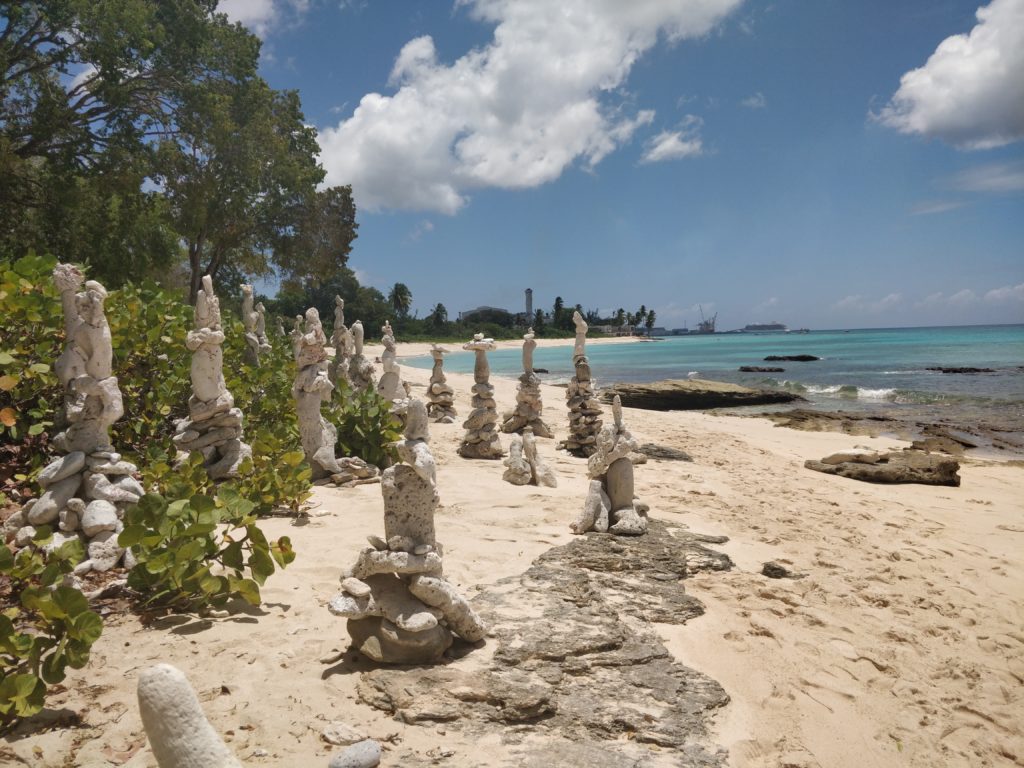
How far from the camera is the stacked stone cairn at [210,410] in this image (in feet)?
21.0

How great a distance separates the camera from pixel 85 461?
488cm

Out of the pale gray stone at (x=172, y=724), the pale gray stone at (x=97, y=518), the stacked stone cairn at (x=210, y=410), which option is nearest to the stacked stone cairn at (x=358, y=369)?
the stacked stone cairn at (x=210, y=410)

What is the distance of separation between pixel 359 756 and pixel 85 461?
367 centimetres

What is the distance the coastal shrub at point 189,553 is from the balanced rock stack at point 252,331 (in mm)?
8632

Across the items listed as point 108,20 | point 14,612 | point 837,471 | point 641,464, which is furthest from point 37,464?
point 108,20

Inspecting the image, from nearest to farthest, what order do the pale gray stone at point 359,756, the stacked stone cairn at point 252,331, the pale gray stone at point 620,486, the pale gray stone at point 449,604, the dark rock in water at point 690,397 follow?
the pale gray stone at point 359,756, the pale gray stone at point 449,604, the pale gray stone at point 620,486, the stacked stone cairn at point 252,331, the dark rock in water at point 690,397

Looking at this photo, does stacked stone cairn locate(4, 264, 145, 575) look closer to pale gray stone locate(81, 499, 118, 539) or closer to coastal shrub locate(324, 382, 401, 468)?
pale gray stone locate(81, 499, 118, 539)

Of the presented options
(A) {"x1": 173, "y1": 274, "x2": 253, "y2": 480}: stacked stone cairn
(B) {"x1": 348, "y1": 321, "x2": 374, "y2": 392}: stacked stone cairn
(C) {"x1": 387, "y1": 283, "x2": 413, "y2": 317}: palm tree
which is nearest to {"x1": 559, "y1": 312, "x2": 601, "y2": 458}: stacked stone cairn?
(B) {"x1": 348, "y1": 321, "x2": 374, "y2": 392}: stacked stone cairn

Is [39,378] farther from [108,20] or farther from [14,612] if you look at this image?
[108,20]

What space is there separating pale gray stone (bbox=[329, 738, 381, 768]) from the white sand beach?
130mm

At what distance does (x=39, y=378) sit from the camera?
5938mm

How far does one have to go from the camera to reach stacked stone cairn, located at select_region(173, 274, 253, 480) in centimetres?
639

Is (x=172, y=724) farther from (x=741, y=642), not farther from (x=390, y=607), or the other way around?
(x=741, y=642)

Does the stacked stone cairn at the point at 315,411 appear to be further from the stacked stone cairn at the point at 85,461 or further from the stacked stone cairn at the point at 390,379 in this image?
the stacked stone cairn at the point at 390,379
